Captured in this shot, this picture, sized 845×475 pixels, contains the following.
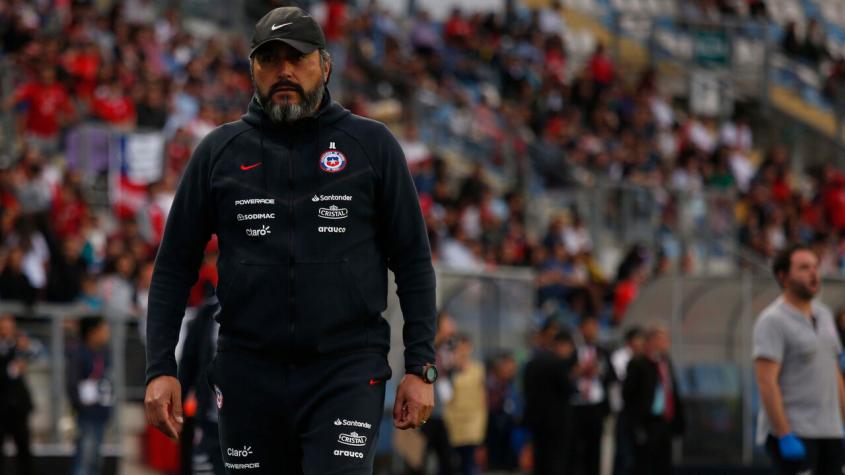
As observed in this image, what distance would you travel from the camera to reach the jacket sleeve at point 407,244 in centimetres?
580

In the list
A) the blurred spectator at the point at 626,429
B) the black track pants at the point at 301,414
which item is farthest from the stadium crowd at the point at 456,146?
the black track pants at the point at 301,414

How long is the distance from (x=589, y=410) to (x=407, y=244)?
487 inches

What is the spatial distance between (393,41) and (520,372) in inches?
361


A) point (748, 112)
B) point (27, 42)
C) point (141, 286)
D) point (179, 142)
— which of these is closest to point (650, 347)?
point (141, 286)

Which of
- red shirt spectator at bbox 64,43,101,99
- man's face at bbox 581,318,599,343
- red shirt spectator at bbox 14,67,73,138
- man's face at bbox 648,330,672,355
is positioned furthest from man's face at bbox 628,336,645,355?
red shirt spectator at bbox 64,43,101,99

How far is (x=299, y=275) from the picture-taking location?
223 inches

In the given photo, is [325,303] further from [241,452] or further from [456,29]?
[456,29]

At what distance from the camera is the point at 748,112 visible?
3219cm

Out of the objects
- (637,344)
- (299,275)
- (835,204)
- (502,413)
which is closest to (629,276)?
(502,413)

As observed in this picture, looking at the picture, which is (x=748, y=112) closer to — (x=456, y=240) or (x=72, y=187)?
(x=456, y=240)

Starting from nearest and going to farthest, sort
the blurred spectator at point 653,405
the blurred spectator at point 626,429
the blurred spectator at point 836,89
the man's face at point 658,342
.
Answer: the man's face at point 658,342 < the blurred spectator at point 653,405 < the blurred spectator at point 626,429 < the blurred spectator at point 836,89

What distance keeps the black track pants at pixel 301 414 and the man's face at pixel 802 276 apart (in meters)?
4.34

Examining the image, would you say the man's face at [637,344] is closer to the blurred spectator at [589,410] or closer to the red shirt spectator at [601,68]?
the blurred spectator at [589,410]

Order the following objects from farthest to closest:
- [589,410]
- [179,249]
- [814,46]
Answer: [814,46]
[589,410]
[179,249]
